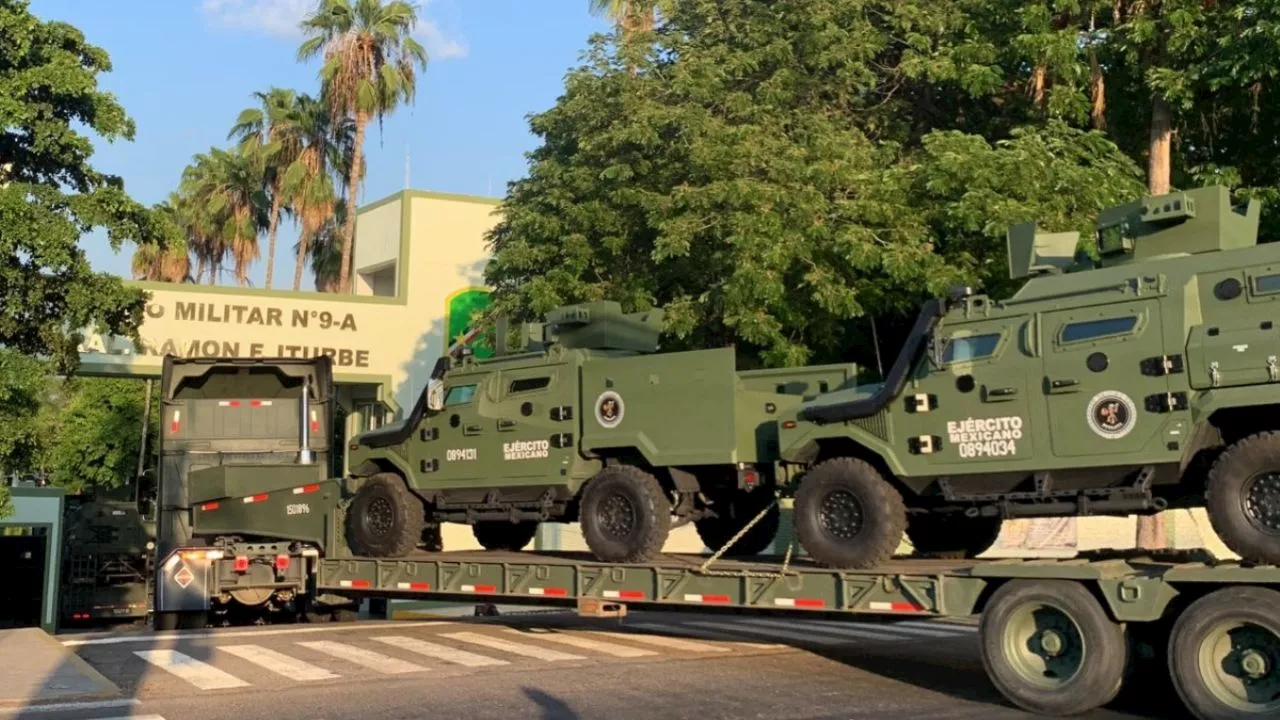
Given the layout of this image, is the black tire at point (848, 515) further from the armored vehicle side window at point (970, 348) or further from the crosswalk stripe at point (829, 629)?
the crosswalk stripe at point (829, 629)

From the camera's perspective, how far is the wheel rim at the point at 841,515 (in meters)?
11.7

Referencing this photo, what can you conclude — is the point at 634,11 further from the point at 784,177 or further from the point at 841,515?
the point at 841,515

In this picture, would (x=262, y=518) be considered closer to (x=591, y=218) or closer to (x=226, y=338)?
(x=591, y=218)

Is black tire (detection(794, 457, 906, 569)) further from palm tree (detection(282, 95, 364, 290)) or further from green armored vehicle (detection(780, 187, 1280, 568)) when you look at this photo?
palm tree (detection(282, 95, 364, 290))

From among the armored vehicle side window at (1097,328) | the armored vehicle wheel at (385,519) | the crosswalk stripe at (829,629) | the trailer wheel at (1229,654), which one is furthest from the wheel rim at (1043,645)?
the armored vehicle wheel at (385,519)

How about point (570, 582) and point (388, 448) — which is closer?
point (570, 582)

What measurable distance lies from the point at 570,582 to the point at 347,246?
84.9ft

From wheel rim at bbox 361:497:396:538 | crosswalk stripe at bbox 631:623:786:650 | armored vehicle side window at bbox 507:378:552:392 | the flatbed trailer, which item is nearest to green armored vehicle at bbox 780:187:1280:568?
Result: the flatbed trailer

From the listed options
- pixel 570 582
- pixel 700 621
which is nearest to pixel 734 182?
pixel 700 621

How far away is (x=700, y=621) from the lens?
56.3ft

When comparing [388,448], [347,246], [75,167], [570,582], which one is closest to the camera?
[570,582]

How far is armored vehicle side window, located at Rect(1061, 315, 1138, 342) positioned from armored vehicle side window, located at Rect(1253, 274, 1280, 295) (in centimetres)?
86

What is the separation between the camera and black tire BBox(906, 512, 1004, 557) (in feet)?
44.1

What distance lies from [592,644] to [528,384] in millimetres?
2690
